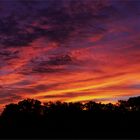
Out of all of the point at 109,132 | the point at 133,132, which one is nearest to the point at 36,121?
the point at 109,132

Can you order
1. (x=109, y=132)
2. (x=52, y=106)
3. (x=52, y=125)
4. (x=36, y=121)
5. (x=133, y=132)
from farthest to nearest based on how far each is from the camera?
(x=52, y=106) → (x=36, y=121) → (x=52, y=125) → (x=109, y=132) → (x=133, y=132)

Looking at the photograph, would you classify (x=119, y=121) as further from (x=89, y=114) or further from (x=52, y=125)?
(x=52, y=125)

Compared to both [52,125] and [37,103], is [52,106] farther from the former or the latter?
[52,125]

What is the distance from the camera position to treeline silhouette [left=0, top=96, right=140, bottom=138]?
281ft

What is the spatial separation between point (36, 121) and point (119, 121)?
26.4 m

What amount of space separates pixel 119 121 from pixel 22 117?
31272 millimetres

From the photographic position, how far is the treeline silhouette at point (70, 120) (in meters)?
85.6

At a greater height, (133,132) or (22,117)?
(22,117)

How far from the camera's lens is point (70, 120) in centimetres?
9438

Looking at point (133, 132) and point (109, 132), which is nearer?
point (133, 132)

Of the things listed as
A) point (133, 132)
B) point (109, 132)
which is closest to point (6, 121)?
point (109, 132)

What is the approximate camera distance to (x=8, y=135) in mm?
89000

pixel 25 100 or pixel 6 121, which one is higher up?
pixel 25 100

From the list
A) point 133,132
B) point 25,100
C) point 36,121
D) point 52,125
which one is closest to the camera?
point 133,132
